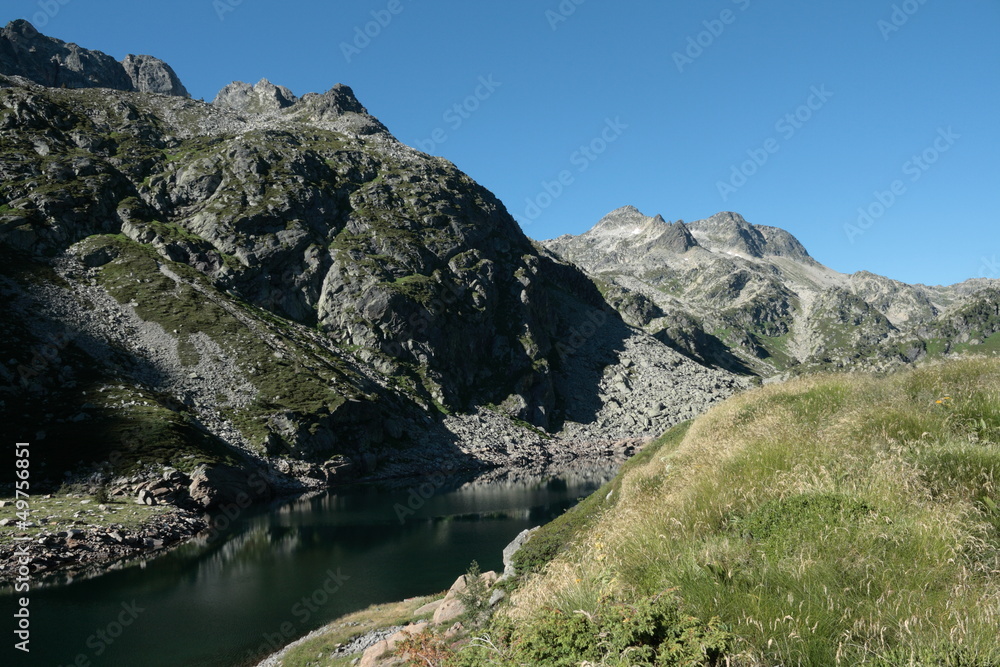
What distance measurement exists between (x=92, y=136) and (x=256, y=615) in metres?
166

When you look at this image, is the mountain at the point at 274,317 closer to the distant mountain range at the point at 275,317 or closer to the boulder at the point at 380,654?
the distant mountain range at the point at 275,317

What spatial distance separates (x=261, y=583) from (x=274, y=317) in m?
94.9

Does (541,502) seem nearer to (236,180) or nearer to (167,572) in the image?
(167,572)

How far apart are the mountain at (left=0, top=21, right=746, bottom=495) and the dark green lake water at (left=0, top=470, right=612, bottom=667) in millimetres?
→ 18600

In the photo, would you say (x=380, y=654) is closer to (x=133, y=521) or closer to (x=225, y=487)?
(x=133, y=521)

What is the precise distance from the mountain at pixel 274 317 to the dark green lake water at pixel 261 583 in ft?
61.0

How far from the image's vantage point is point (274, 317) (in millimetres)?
123188

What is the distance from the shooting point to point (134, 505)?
52750 mm

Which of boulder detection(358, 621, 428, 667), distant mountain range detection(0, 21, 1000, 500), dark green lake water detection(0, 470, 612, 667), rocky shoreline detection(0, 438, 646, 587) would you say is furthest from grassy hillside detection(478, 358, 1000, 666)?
distant mountain range detection(0, 21, 1000, 500)

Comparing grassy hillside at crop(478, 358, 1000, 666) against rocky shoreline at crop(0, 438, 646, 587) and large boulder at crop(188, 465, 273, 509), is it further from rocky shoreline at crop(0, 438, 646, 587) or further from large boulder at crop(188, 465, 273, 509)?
large boulder at crop(188, 465, 273, 509)

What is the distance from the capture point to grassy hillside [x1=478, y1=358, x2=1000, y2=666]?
5.69m

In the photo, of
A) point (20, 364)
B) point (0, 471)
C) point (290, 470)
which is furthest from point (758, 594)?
point (20, 364)

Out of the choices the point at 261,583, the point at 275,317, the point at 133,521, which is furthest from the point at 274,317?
the point at 261,583

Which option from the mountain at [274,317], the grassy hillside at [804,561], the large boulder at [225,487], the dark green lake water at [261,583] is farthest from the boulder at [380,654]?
the mountain at [274,317]
